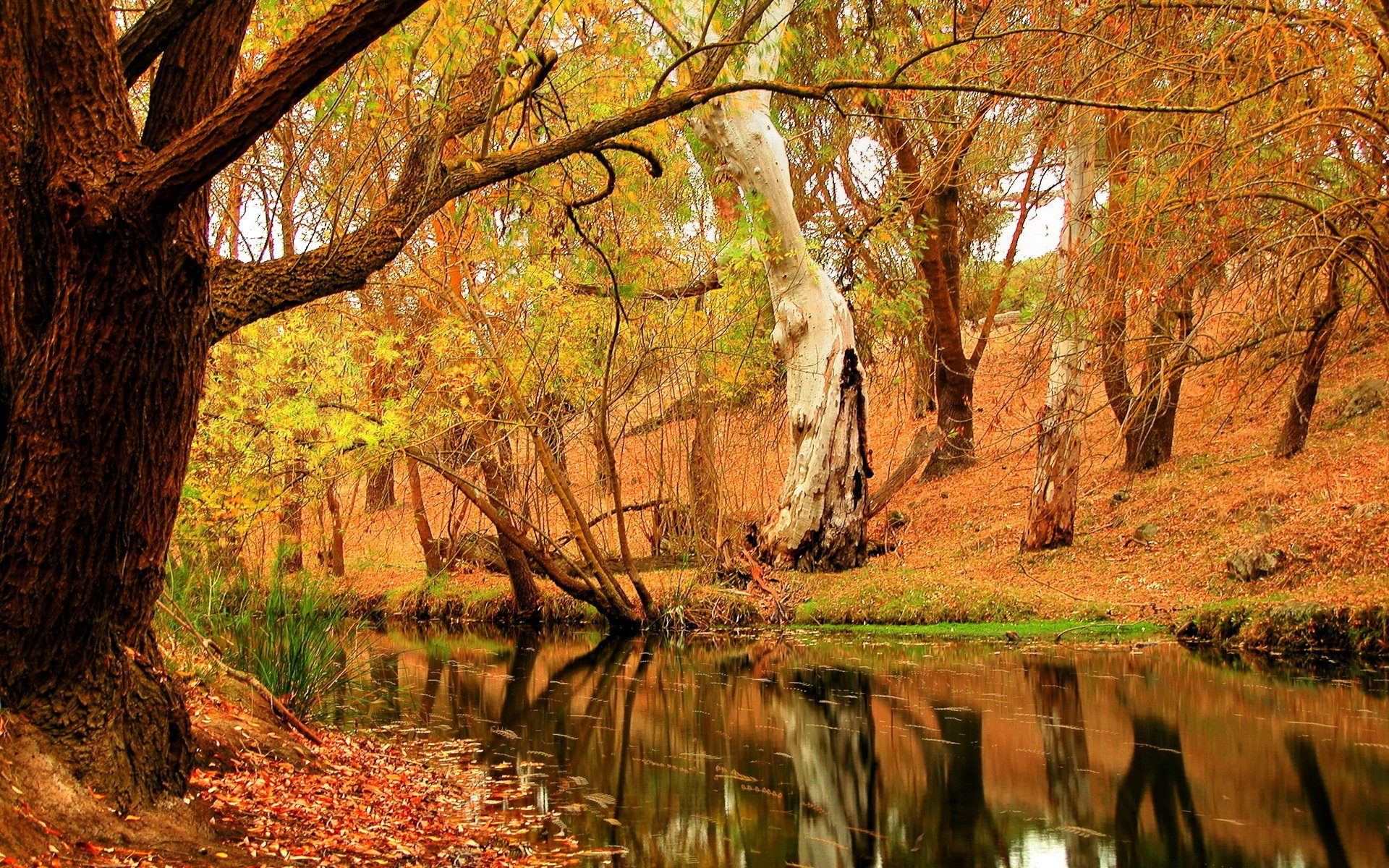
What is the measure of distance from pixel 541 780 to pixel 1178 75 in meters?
6.02

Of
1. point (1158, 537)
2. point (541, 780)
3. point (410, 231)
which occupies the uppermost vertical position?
point (410, 231)

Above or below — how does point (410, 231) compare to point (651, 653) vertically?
above

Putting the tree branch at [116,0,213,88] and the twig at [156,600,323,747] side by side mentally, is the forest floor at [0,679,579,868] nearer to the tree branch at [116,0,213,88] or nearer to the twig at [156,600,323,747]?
the twig at [156,600,323,747]

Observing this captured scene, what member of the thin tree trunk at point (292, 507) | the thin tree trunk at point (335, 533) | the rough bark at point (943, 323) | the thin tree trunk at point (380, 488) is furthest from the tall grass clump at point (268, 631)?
the rough bark at point (943, 323)

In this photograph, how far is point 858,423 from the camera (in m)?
13.7

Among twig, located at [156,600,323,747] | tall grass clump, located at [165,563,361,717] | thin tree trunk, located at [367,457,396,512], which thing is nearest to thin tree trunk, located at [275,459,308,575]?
thin tree trunk, located at [367,457,396,512]

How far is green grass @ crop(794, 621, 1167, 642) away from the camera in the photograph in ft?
33.0

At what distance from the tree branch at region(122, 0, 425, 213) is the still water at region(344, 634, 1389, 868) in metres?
2.83

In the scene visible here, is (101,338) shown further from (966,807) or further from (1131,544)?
(1131,544)

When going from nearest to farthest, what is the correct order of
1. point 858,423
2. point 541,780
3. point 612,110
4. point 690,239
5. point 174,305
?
1. point 174,305
2. point 541,780
3. point 612,110
4. point 690,239
5. point 858,423

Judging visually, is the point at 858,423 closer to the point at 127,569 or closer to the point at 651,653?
the point at 651,653

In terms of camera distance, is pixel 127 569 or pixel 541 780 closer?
pixel 127 569

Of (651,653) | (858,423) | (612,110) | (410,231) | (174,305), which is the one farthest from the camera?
(858,423)

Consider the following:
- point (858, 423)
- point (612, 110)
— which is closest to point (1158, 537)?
point (858, 423)
